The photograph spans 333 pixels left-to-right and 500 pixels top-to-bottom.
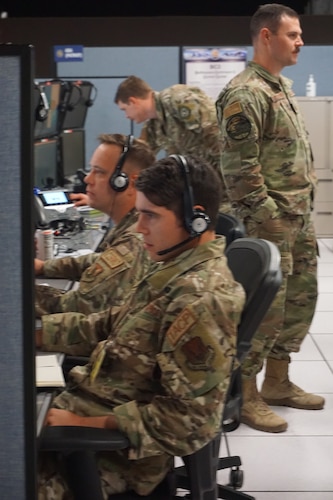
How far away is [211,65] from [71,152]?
8.72 ft

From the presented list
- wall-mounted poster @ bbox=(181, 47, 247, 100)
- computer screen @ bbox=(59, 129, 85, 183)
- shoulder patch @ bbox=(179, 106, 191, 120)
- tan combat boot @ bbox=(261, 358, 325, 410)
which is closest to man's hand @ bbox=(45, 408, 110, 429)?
tan combat boot @ bbox=(261, 358, 325, 410)

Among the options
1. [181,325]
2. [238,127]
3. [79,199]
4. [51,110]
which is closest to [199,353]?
[181,325]

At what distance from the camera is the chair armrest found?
4.84ft

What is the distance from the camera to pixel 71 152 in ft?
17.6

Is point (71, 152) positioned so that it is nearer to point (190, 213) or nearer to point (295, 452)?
point (295, 452)

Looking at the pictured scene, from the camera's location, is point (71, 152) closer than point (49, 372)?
No

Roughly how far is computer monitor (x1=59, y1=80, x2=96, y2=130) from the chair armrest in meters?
3.83

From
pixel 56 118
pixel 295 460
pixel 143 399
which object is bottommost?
pixel 295 460

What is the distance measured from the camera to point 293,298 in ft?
10.9

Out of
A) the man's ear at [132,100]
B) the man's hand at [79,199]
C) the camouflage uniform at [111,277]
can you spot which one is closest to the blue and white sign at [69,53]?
the man's ear at [132,100]

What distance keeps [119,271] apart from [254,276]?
1.32 ft

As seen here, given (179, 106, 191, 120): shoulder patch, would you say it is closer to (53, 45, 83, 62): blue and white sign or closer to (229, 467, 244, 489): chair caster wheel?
(229, 467, 244, 489): chair caster wheel

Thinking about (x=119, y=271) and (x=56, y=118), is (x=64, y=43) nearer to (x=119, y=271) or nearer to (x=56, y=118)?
(x=56, y=118)

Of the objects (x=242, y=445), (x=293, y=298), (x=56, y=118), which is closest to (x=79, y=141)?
(x=56, y=118)
